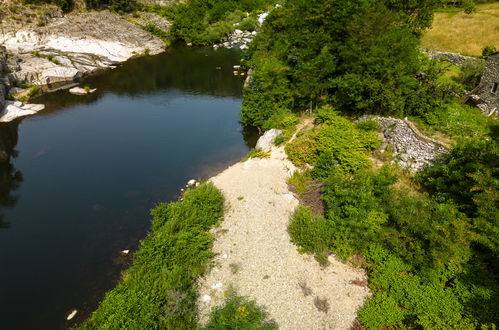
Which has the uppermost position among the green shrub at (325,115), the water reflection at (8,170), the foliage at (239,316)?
the green shrub at (325,115)

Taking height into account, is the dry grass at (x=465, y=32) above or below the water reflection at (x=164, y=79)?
above

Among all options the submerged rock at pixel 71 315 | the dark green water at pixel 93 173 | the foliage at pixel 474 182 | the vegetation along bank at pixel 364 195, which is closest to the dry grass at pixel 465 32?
the vegetation along bank at pixel 364 195

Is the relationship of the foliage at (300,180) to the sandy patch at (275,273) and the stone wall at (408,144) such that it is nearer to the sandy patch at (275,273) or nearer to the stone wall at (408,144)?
the sandy patch at (275,273)

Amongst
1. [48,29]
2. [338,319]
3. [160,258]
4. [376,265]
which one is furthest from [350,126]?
[48,29]

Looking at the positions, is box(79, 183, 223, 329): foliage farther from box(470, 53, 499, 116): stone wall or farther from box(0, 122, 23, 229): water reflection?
box(470, 53, 499, 116): stone wall

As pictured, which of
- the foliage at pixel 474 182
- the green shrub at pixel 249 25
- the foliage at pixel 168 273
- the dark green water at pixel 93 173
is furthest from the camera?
the green shrub at pixel 249 25

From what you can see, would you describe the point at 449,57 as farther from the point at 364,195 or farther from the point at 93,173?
the point at 93,173

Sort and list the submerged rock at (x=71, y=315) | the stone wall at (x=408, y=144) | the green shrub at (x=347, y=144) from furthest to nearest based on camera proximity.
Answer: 1. the green shrub at (x=347, y=144)
2. the stone wall at (x=408, y=144)
3. the submerged rock at (x=71, y=315)
